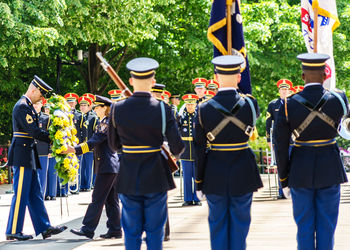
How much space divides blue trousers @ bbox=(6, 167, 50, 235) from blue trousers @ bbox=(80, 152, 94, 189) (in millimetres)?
8571

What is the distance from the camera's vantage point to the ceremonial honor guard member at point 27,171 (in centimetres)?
959

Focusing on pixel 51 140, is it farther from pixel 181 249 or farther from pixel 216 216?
pixel 216 216

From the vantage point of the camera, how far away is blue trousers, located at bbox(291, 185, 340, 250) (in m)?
6.57

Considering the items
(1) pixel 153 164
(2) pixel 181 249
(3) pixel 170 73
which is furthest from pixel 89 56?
(1) pixel 153 164

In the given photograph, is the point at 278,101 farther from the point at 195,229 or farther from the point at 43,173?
the point at 43,173

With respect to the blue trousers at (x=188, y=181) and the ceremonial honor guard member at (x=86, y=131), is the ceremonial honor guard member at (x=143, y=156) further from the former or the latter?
the ceremonial honor guard member at (x=86, y=131)

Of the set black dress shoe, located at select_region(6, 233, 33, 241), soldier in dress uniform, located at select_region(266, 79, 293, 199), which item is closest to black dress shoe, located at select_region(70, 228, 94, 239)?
black dress shoe, located at select_region(6, 233, 33, 241)

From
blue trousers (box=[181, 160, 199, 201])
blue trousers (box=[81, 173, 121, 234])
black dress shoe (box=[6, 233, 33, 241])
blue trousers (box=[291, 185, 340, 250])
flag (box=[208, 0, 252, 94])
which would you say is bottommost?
blue trousers (box=[181, 160, 199, 201])

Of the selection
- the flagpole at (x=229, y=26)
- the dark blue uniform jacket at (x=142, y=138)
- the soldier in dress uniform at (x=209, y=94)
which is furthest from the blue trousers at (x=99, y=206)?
the soldier in dress uniform at (x=209, y=94)

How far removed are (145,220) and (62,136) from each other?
3961 millimetres

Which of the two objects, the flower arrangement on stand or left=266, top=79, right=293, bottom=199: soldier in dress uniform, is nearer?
the flower arrangement on stand

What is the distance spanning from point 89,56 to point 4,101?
434cm

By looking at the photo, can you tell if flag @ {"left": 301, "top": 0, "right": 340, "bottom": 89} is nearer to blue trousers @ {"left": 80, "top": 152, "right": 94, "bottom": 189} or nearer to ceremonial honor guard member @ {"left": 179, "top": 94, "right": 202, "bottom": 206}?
ceremonial honor guard member @ {"left": 179, "top": 94, "right": 202, "bottom": 206}

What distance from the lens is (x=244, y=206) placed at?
6.57 meters
